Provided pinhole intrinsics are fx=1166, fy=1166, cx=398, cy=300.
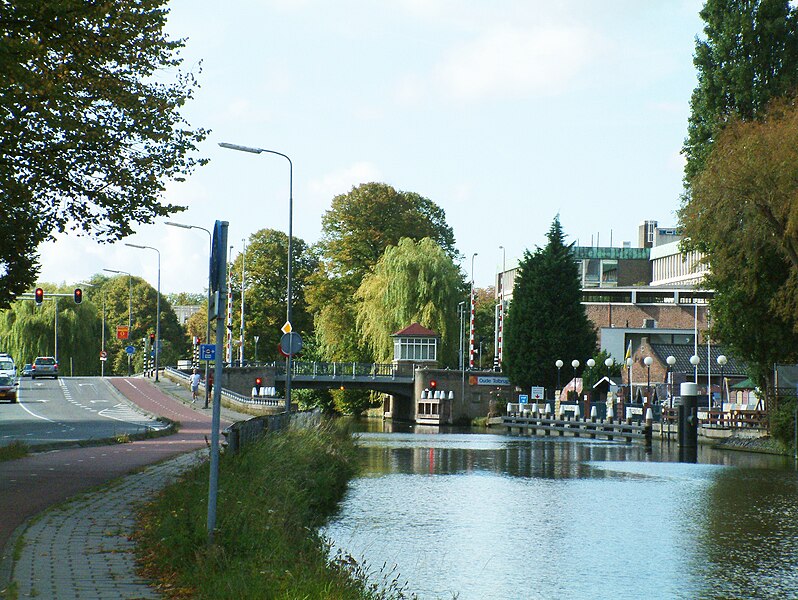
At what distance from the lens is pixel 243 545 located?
34.7 feet

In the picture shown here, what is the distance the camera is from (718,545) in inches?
688

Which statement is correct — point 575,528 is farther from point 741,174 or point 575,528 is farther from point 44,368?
point 44,368

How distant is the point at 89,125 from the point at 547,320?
56882mm

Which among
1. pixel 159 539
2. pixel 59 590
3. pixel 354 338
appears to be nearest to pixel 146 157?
pixel 159 539

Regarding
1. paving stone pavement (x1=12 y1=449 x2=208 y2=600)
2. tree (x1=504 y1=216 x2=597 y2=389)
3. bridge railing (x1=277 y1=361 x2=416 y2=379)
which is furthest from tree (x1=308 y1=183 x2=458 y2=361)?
paving stone pavement (x1=12 y1=449 x2=208 y2=600)

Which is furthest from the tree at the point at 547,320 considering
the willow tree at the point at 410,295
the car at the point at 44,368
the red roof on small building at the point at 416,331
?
the car at the point at 44,368

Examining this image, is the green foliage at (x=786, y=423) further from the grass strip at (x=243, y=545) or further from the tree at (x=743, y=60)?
the grass strip at (x=243, y=545)

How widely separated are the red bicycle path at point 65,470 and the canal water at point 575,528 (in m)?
4.11

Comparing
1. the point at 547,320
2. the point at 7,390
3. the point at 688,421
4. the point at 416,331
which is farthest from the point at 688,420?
the point at 7,390

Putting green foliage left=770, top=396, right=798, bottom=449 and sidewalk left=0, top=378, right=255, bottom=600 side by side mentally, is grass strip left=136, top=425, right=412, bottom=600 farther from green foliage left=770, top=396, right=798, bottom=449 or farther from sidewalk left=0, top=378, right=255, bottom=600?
green foliage left=770, top=396, right=798, bottom=449

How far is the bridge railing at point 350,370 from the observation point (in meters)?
75.9

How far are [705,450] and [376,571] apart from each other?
1187 inches

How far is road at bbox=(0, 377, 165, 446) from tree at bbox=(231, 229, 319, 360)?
12.3 meters

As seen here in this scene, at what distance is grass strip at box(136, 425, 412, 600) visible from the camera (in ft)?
29.7
